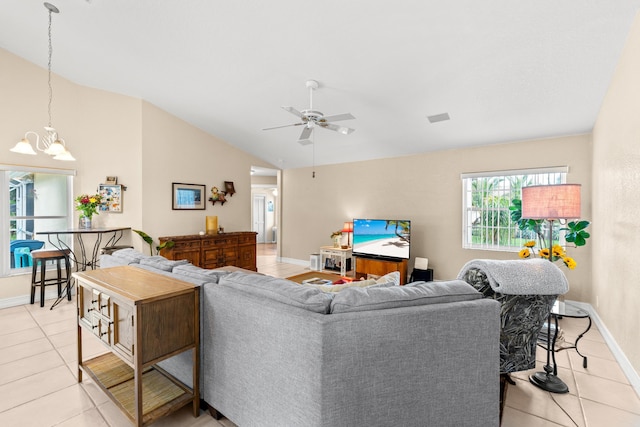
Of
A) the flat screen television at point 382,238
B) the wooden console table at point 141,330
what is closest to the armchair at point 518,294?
the wooden console table at point 141,330

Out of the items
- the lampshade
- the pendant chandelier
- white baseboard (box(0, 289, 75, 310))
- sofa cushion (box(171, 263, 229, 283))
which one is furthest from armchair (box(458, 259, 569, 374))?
white baseboard (box(0, 289, 75, 310))

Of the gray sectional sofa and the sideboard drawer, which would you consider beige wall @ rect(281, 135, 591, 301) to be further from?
the gray sectional sofa

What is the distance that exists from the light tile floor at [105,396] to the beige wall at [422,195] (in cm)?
206

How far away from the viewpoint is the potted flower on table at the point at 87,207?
169 inches

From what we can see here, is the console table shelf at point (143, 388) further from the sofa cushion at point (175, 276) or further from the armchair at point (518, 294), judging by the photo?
the armchair at point (518, 294)

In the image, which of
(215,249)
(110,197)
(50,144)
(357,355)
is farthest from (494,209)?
(50,144)

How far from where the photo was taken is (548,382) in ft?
7.24

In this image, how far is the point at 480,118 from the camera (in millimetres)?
3902

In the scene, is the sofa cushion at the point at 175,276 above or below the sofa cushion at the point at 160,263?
below

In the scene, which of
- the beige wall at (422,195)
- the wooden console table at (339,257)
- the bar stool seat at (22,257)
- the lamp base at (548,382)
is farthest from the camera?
the wooden console table at (339,257)

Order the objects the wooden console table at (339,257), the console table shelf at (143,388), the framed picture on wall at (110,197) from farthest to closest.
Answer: the wooden console table at (339,257) < the framed picture on wall at (110,197) < the console table shelf at (143,388)

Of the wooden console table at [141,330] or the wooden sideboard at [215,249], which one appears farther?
the wooden sideboard at [215,249]

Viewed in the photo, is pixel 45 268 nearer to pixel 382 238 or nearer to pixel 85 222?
pixel 85 222

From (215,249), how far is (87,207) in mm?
2053
